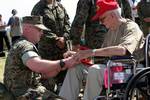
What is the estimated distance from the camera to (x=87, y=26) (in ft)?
26.4

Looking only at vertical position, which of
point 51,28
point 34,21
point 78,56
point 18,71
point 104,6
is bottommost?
point 18,71

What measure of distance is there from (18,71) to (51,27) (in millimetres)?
2798

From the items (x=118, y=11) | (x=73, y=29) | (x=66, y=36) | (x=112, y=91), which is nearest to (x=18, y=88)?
(x=112, y=91)

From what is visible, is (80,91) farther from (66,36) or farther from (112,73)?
(66,36)

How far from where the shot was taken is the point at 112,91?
20.4 ft

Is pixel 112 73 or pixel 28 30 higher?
pixel 28 30

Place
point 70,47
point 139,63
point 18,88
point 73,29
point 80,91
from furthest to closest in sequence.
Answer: point 70,47 < point 73,29 < point 80,91 < point 139,63 < point 18,88

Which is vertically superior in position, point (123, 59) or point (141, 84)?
point (123, 59)

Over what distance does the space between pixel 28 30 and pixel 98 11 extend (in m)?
0.90

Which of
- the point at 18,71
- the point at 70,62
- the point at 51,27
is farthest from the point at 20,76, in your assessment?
the point at 51,27

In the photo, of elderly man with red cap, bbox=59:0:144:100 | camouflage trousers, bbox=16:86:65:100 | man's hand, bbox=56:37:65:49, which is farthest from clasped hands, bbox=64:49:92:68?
man's hand, bbox=56:37:65:49

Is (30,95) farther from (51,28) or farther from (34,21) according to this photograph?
(51,28)

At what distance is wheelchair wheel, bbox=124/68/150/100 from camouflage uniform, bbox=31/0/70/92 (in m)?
2.56

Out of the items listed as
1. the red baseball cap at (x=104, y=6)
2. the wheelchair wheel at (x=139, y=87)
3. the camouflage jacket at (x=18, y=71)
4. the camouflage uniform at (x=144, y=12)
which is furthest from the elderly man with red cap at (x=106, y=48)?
the camouflage uniform at (x=144, y=12)
